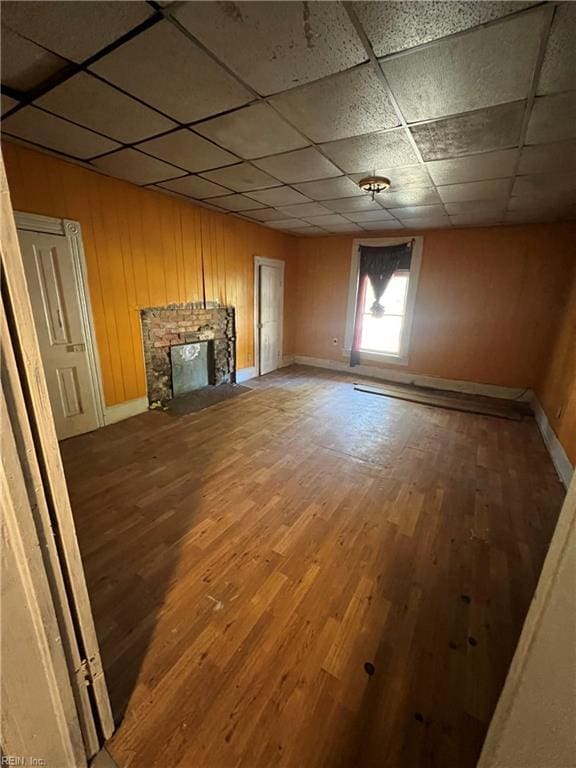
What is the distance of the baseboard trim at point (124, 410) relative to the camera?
11.3ft

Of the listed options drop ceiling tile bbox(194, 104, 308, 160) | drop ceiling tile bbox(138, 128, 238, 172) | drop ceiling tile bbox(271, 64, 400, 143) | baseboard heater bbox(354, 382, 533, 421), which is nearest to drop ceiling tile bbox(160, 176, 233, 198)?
drop ceiling tile bbox(138, 128, 238, 172)

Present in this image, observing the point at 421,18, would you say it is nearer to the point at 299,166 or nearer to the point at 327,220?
the point at 299,166

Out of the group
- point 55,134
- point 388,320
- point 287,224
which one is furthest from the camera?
point 388,320

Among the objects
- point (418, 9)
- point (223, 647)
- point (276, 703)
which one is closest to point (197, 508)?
point (223, 647)

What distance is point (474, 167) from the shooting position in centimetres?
251

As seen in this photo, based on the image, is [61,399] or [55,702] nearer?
[55,702]

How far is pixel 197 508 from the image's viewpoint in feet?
7.28

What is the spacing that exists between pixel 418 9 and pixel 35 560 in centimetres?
218

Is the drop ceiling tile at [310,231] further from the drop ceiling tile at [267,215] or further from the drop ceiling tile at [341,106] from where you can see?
the drop ceiling tile at [341,106]

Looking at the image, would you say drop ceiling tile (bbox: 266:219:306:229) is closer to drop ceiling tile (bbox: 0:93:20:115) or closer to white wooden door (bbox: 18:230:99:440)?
white wooden door (bbox: 18:230:99:440)

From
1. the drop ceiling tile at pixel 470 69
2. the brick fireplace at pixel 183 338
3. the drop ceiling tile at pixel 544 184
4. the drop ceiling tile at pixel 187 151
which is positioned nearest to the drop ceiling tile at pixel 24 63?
the drop ceiling tile at pixel 187 151

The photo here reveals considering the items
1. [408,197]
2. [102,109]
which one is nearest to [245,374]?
[408,197]

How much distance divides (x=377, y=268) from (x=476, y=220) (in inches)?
61.6

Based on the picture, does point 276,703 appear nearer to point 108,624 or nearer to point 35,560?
point 108,624
